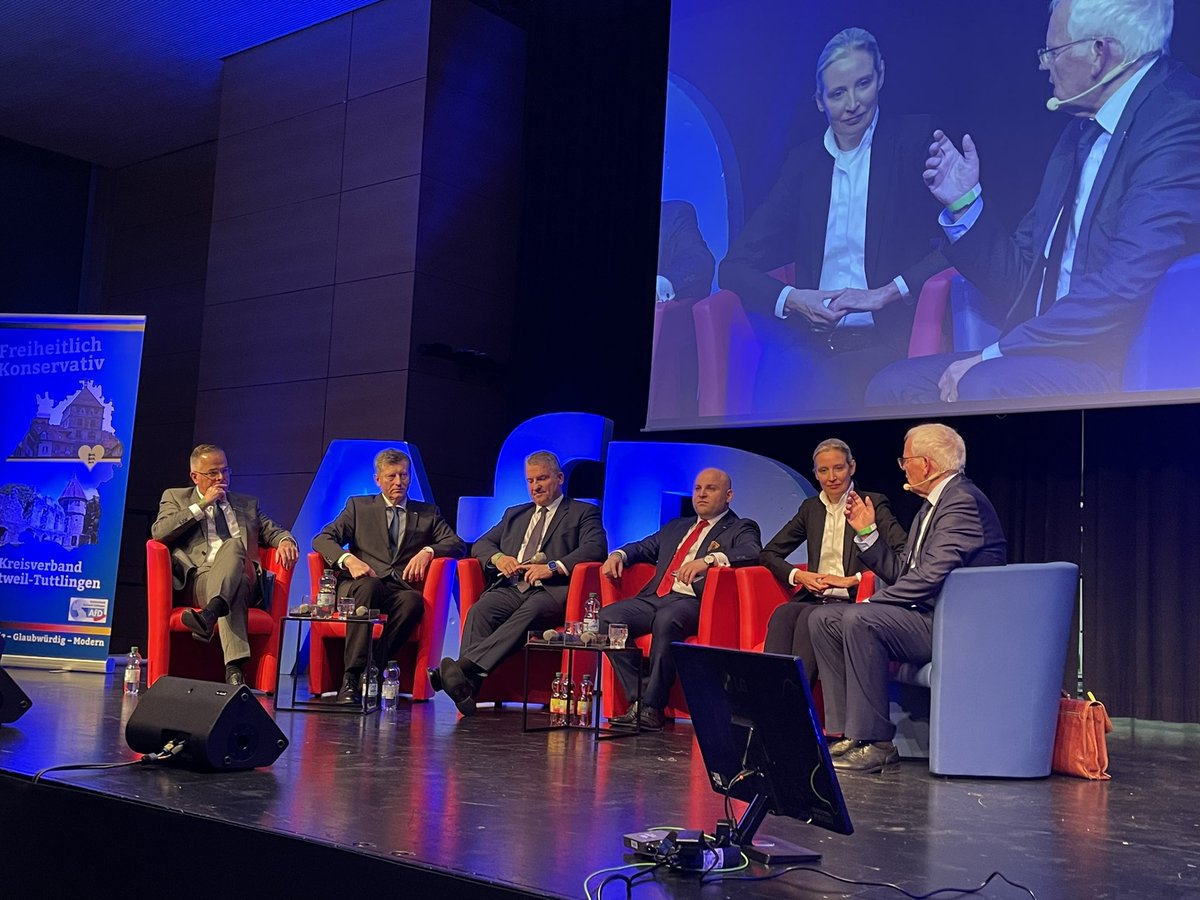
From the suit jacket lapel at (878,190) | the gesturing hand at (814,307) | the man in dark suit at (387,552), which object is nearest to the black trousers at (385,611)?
the man in dark suit at (387,552)

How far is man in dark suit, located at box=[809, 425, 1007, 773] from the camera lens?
12.0ft

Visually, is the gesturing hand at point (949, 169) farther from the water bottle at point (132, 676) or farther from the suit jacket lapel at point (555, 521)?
the water bottle at point (132, 676)

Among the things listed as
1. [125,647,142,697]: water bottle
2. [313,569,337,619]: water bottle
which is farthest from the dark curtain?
[125,647,142,697]: water bottle

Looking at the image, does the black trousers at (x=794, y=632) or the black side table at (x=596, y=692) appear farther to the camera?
the black side table at (x=596, y=692)

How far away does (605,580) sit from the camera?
499 centimetres

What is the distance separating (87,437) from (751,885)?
17.9ft

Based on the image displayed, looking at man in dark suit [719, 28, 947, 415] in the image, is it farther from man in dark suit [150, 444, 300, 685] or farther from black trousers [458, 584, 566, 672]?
man in dark suit [150, 444, 300, 685]

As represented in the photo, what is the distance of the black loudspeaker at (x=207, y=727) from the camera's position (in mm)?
2926

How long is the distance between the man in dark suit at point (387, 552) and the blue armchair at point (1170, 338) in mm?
2905

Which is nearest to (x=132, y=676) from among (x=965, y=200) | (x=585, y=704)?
(x=585, y=704)

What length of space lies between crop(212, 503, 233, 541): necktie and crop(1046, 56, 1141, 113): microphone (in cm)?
394

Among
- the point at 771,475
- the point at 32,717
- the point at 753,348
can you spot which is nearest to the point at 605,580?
the point at 771,475

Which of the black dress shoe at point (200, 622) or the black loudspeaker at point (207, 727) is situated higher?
the black dress shoe at point (200, 622)

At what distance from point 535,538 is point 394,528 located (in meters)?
0.64
